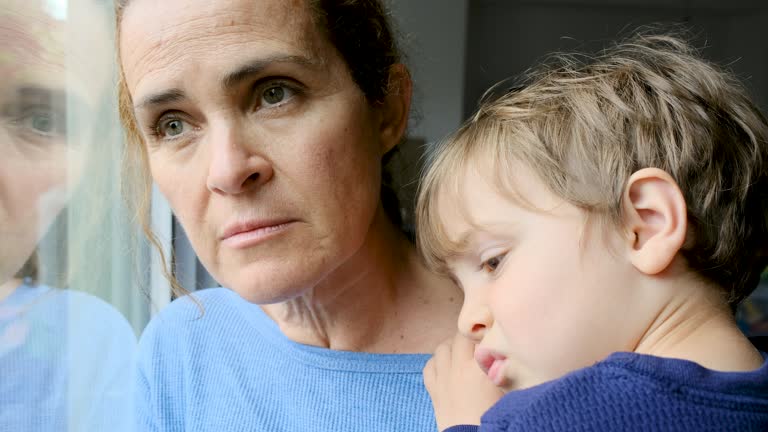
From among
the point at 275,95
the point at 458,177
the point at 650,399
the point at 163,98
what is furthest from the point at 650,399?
the point at 163,98

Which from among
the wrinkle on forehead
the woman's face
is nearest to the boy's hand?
the woman's face

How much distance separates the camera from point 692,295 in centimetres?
90

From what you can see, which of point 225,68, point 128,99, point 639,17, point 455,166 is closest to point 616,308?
point 455,166

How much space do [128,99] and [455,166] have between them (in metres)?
0.66

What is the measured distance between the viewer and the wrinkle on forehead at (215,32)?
1.06 m

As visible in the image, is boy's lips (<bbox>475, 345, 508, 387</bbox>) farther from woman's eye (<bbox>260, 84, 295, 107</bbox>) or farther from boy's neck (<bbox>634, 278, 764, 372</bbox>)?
woman's eye (<bbox>260, 84, 295, 107</bbox>)

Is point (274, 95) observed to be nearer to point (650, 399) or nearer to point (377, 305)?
point (377, 305)

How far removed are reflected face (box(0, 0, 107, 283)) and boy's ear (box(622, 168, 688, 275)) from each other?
2.59ft

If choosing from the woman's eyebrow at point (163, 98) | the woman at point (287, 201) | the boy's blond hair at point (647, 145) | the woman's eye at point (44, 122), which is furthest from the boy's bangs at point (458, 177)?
the woman's eye at point (44, 122)

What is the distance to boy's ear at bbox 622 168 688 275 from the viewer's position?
857 millimetres

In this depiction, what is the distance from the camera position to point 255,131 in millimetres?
1100

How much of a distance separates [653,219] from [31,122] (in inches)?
33.1

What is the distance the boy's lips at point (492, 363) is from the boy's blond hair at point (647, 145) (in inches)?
6.0

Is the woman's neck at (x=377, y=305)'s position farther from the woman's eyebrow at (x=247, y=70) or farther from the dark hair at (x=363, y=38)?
the woman's eyebrow at (x=247, y=70)
